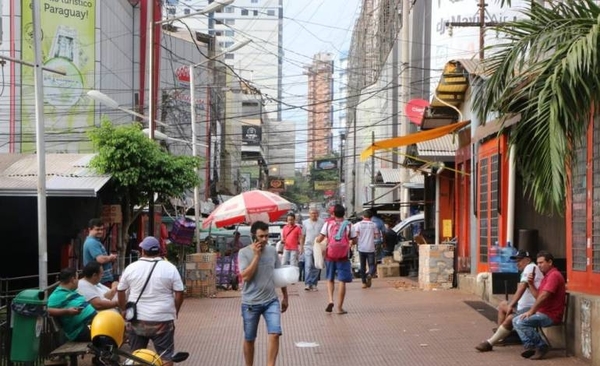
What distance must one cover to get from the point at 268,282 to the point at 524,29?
354cm

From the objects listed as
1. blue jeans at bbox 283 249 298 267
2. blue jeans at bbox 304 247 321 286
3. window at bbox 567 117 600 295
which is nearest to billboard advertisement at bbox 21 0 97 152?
blue jeans at bbox 283 249 298 267

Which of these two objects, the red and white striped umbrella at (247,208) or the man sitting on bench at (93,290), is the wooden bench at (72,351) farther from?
the red and white striped umbrella at (247,208)

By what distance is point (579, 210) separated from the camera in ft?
33.0

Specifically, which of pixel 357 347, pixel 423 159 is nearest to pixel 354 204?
pixel 423 159

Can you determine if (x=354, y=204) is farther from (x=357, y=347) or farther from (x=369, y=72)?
(x=357, y=347)

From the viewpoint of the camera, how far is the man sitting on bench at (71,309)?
825cm

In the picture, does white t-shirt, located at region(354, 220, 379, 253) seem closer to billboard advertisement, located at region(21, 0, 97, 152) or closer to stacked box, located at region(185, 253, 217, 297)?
stacked box, located at region(185, 253, 217, 297)

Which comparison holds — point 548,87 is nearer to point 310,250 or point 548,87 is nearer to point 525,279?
point 525,279

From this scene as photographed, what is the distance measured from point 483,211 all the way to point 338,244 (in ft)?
14.0

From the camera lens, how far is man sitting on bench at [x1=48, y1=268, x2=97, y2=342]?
825cm

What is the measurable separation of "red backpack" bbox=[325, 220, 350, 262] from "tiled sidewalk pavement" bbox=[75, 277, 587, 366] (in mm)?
973

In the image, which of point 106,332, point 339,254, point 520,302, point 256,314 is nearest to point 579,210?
point 520,302

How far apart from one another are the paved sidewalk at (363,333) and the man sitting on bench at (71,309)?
5.40ft

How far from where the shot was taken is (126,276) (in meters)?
7.70
